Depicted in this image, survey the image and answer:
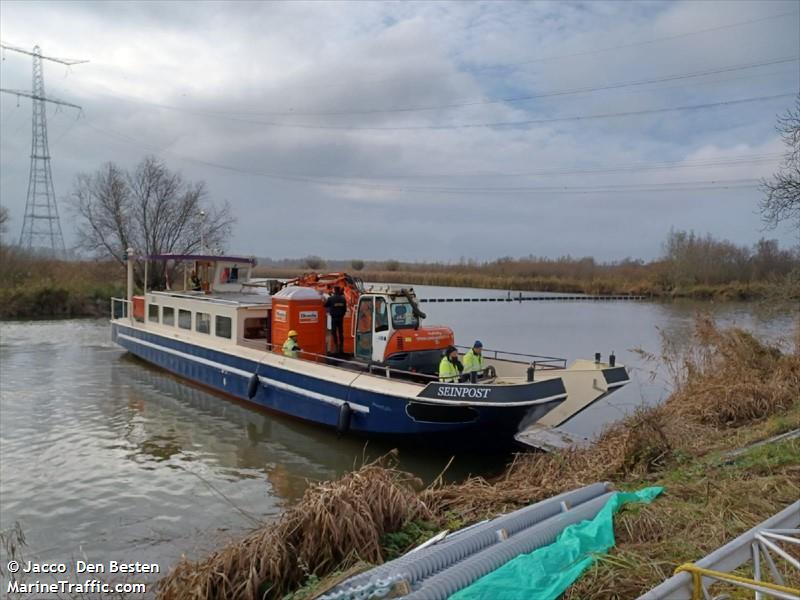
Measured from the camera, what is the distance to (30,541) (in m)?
7.83

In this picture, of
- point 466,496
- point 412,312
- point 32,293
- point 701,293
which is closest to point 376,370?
point 412,312

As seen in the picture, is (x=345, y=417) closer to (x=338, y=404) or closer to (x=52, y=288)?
(x=338, y=404)

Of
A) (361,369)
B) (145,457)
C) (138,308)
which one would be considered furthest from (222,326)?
(138,308)

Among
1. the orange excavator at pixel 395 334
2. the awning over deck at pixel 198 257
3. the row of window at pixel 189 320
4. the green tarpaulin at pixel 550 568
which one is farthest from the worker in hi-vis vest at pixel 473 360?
the awning over deck at pixel 198 257

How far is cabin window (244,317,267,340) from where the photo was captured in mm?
15570

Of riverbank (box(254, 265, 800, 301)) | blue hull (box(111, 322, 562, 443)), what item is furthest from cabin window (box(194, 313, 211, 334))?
riverbank (box(254, 265, 800, 301))

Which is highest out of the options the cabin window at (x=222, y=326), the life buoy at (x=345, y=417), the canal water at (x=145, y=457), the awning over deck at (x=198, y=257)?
the awning over deck at (x=198, y=257)

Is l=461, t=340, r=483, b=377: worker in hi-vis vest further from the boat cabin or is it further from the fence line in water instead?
the fence line in water

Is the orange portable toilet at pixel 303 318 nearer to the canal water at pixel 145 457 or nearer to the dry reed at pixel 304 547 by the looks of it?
the canal water at pixel 145 457

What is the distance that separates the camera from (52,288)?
3478 cm

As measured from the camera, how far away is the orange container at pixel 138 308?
69.7ft

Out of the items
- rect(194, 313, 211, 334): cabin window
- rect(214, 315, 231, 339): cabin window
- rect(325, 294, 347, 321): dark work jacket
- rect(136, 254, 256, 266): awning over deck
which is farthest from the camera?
rect(136, 254, 256, 266): awning over deck

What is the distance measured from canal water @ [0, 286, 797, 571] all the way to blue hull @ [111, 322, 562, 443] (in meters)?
0.57

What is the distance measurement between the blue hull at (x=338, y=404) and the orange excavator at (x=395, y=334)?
128 centimetres
